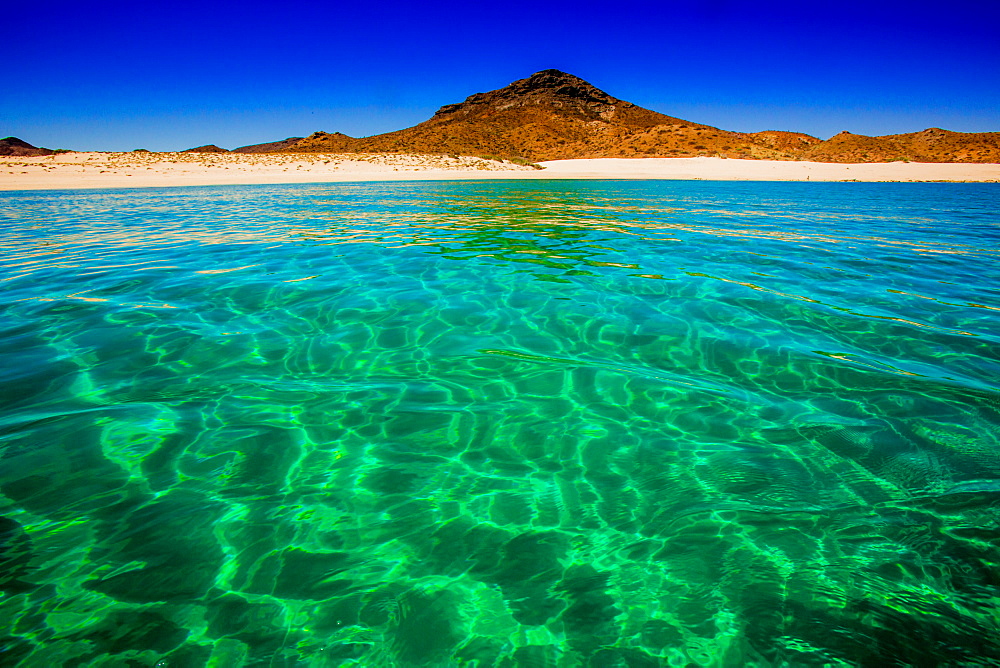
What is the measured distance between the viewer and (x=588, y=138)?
277 ft

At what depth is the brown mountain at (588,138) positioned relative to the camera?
2127 inches

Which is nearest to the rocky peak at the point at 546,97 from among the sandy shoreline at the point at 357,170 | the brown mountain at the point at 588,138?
the brown mountain at the point at 588,138

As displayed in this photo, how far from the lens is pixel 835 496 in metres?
2.14

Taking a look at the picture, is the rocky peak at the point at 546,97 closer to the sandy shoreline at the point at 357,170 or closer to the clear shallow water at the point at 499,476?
the sandy shoreline at the point at 357,170

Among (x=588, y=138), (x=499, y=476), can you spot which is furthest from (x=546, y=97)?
(x=499, y=476)

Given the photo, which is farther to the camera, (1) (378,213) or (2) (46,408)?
(1) (378,213)

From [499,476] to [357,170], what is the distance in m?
36.9

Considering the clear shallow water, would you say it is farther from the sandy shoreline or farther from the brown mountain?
the brown mountain

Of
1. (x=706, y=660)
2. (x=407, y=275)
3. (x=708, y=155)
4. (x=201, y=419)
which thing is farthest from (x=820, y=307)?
(x=708, y=155)

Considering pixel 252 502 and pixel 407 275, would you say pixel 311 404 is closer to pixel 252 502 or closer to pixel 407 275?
pixel 252 502

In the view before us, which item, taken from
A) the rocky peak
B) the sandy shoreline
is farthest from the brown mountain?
the sandy shoreline

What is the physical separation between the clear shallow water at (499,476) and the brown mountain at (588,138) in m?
43.2

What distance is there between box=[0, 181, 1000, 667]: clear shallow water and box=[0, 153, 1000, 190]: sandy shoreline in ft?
99.0

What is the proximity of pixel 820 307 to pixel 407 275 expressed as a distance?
15.8 ft
